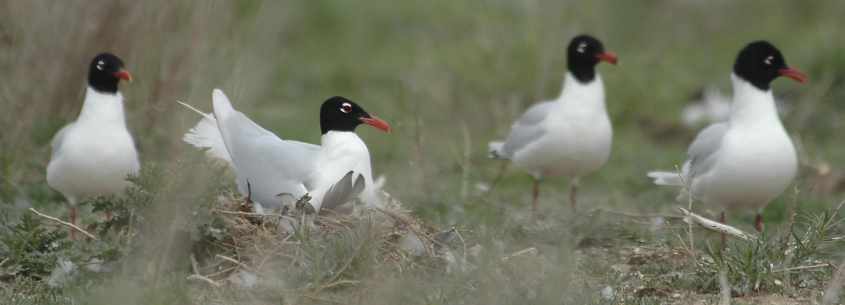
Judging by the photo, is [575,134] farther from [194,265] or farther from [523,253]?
[194,265]

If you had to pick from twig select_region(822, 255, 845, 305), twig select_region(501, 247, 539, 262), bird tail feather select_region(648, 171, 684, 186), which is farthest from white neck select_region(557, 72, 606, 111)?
twig select_region(822, 255, 845, 305)

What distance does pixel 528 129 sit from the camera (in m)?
7.47

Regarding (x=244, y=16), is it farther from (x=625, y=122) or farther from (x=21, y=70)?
(x=625, y=122)

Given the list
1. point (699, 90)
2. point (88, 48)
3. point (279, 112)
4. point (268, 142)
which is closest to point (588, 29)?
point (699, 90)

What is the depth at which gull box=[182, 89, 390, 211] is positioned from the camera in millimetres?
5168

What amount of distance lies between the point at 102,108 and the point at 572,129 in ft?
7.95

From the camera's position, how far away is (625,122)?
425 inches

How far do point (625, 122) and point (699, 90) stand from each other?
2.91 feet

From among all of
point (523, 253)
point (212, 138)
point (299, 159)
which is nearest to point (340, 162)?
point (299, 159)

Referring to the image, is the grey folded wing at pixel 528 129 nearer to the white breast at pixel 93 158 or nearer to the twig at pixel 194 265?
the white breast at pixel 93 158

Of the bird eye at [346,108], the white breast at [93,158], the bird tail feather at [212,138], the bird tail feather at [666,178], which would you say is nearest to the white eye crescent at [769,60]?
the bird tail feather at [666,178]

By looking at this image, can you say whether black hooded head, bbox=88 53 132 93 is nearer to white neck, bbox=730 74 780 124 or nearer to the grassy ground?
the grassy ground

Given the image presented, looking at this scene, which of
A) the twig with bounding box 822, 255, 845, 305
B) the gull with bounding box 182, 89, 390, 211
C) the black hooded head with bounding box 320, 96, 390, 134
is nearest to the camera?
the twig with bounding box 822, 255, 845, 305

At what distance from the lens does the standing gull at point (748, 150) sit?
5.98m
